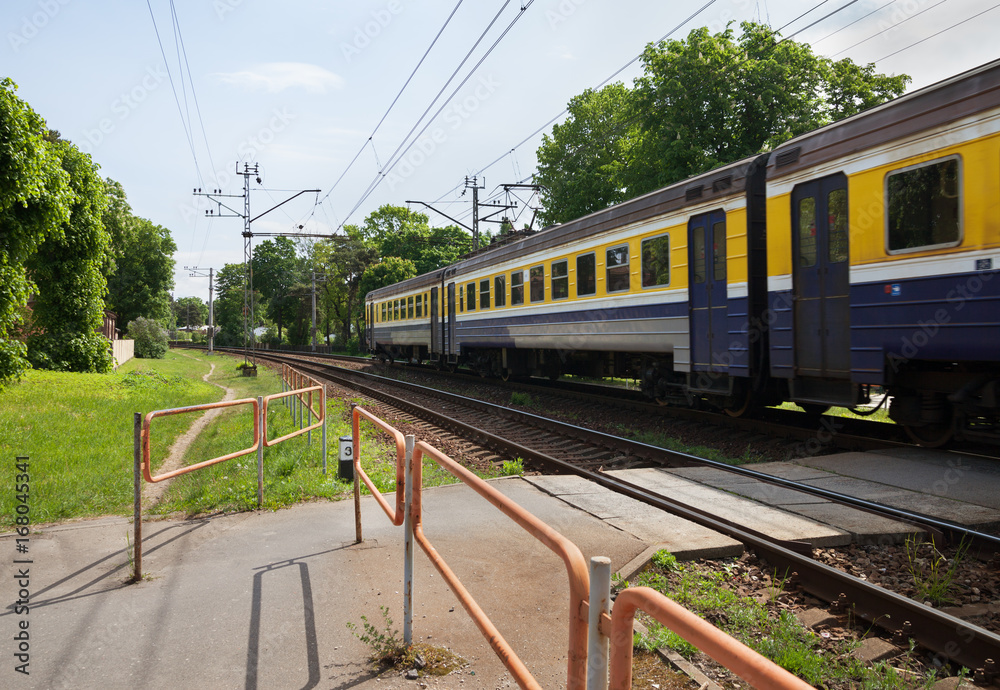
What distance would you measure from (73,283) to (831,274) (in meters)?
23.6

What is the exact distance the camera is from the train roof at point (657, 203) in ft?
31.0

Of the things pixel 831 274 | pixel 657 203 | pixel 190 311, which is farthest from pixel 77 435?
pixel 190 311

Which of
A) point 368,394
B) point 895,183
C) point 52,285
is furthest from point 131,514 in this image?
point 52,285

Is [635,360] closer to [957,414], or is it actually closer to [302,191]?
[957,414]

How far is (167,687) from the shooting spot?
3.19m

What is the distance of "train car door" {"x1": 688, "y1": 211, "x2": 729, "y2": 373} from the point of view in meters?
9.71

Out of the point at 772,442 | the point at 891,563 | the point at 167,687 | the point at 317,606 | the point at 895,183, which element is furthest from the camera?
the point at 772,442

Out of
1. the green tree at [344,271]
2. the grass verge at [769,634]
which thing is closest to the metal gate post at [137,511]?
the grass verge at [769,634]

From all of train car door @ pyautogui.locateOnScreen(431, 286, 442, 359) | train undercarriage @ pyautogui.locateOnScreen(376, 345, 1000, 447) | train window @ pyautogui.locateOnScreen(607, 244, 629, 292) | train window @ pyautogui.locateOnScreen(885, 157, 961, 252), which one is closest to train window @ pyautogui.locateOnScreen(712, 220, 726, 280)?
train undercarriage @ pyautogui.locateOnScreen(376, 345, 1000, 447)

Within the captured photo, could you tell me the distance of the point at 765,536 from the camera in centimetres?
514

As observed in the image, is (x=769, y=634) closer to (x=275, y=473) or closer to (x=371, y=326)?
(x=275, y=473)

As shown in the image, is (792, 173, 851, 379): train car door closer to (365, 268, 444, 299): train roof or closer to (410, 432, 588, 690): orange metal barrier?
(410, 432, 588, 690): orange metal barrier

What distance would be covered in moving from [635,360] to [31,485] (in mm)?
9815

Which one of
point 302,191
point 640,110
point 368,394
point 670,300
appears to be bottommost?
point 368,394
